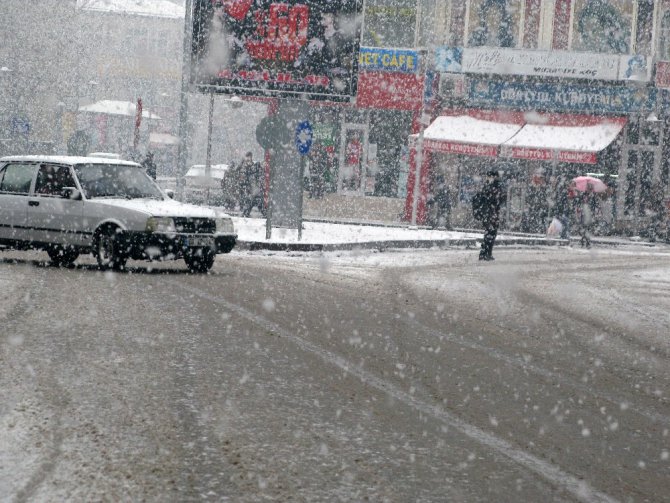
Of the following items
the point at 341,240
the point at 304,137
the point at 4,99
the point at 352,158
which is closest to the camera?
the point at 304,137

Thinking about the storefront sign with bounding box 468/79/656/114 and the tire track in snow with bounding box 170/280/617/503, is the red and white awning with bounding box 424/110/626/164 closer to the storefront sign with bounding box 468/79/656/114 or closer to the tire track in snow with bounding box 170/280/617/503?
the storefront sign with bounding box 468/79/656/114

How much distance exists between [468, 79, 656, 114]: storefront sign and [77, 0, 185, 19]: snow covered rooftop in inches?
2258

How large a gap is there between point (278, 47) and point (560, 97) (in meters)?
14.3

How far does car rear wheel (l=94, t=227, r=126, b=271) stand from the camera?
16219 millimetres

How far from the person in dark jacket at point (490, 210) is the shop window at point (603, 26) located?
16.8 m

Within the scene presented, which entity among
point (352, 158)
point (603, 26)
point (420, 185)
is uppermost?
point (603, 26)

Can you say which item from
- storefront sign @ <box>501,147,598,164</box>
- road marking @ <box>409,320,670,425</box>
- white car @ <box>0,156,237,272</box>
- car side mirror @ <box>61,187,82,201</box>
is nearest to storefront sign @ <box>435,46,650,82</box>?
storefront sign @ <box>501,147,598,164</box>

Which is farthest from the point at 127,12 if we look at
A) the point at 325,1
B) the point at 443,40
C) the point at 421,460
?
the point at 421,460

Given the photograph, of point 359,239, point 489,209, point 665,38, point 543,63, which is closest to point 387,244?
point 359,239

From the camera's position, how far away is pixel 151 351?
9.34 meters

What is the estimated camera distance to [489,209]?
24.0m

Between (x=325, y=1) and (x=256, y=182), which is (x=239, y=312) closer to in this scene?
(x=325, y=1)

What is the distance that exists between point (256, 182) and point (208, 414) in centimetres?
3226

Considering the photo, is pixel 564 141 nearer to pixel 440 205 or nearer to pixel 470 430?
Answer: pixel 440 205
